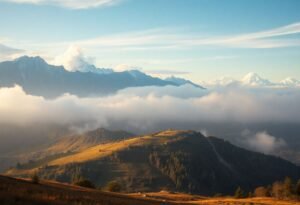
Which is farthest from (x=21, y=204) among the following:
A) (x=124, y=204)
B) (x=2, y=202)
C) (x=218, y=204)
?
(x=218, y=204)

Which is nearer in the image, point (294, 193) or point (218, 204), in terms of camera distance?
point (218, 204)

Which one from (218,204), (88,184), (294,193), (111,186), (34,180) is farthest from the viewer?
(294,193)

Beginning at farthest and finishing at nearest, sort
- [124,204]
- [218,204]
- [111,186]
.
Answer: [111,186]
[218,204]
[124,204]

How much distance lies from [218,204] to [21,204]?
50362mm

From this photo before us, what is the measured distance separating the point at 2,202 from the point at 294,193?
15394cm

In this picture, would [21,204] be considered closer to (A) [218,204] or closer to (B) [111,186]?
(A) [218,204]

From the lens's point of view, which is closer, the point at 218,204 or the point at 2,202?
the point at 2,202

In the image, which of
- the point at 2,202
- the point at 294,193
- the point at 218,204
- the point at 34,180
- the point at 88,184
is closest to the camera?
the point at 2,202

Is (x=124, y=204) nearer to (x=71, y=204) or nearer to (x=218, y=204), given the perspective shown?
(x=71, y=204)

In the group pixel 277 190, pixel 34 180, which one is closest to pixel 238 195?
pixel 277 190

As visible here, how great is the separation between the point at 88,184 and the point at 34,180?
2574 inches

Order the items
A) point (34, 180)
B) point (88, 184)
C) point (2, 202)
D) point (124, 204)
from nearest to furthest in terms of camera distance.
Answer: point (2, 202) → point (124, 204) → point (34, 180) → point (88, 184)

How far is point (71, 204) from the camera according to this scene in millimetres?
33312

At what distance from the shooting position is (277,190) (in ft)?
573
